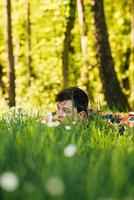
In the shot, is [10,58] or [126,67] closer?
[10,58]

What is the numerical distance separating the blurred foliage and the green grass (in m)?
11.2

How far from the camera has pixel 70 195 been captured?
9.54ft

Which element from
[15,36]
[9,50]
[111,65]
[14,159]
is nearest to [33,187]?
[14,159]

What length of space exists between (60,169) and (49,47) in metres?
18.9

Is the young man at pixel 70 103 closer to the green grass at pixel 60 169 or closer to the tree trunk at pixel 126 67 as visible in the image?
the green grass at pixel 60 169

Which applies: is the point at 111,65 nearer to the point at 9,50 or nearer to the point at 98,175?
the point at 9,50

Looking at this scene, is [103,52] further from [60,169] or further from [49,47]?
[60,169]

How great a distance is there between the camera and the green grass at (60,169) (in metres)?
2.88

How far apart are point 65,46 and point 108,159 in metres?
13.9

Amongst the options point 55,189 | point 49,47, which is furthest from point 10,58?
point 49,47

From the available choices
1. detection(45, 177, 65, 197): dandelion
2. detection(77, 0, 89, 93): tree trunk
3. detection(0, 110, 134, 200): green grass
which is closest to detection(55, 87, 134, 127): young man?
detection(0, 110, 134, 200): green grass

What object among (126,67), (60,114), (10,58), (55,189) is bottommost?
(55,189)

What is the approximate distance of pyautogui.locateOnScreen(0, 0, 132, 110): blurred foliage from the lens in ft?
64.3

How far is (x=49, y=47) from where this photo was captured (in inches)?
866
